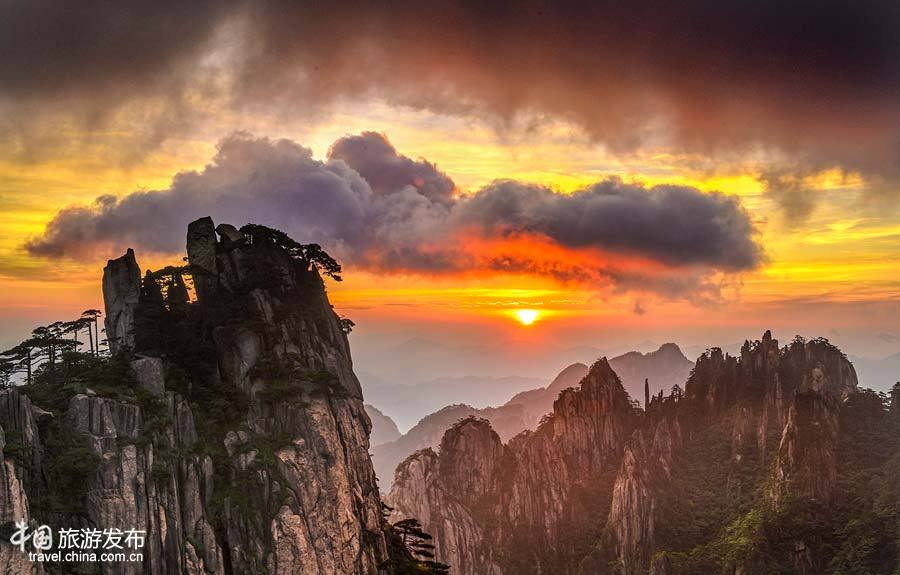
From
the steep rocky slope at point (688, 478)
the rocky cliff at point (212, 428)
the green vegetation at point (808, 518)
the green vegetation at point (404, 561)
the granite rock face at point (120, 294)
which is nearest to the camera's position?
the rocky cliff at point (212, 428)

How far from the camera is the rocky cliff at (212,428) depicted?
131 feet

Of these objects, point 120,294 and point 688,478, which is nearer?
point 120,294

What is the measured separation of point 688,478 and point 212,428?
95.3 m

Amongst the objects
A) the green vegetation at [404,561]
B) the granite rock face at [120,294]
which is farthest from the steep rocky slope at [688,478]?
the granite rock face at [120,294]

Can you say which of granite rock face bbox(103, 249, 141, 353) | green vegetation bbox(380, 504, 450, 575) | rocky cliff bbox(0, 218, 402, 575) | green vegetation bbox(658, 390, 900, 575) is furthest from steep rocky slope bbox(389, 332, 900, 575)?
granite rock face bbox(103, 249, 141, 353)

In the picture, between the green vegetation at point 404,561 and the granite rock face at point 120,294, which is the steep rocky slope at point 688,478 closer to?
the green vegetation at point 404,561

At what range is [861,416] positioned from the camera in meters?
Answer: 110

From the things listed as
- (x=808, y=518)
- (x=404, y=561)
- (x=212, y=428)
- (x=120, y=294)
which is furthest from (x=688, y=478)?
A: (x=120, y=294)

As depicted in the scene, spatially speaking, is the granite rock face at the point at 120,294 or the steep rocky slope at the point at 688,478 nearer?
the granite rock face at the point at 120,294

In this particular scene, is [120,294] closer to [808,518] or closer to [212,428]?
[212,428]

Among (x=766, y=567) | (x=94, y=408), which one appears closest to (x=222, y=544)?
(x=94, y=408)

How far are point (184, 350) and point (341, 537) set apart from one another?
18026 millimetres

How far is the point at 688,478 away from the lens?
12088cm

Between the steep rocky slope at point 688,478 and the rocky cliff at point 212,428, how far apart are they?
67.0 metres
